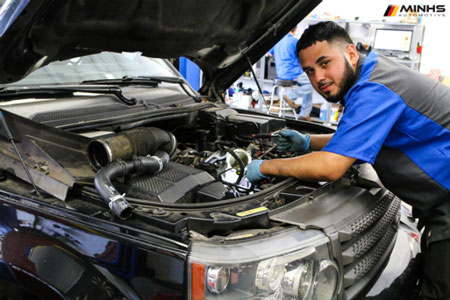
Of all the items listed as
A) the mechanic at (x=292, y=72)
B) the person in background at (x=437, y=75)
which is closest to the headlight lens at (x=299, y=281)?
the mechanic at (x=292, y=72)

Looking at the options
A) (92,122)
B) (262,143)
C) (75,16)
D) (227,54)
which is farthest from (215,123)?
(75,16)

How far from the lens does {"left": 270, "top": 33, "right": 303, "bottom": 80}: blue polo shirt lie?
727 centimetres

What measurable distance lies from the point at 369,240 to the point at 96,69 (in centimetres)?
189

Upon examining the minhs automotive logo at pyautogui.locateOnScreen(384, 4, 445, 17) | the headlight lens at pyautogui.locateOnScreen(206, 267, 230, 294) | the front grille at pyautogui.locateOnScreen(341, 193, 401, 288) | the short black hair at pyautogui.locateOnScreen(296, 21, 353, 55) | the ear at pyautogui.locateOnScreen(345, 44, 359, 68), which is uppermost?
the minhs automotive logo at pyautogui.locateOnScreen(384, 4, 445, 17)

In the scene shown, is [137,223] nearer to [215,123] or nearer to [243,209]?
[243,209]

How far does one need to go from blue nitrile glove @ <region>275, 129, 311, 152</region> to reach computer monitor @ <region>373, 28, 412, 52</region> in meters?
5.93

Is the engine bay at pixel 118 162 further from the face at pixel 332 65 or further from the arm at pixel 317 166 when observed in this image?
the face at pixel 332 65

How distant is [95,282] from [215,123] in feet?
4.69

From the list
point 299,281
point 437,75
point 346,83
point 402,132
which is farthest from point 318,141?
point 437,75

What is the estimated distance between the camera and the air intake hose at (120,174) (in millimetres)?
1307

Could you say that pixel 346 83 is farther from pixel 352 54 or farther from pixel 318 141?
pixel 318 141

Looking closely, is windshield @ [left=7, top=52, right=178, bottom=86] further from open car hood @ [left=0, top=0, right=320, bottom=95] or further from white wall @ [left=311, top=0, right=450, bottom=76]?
white wall @ [left=311, top=0, right=450, bottom=76]

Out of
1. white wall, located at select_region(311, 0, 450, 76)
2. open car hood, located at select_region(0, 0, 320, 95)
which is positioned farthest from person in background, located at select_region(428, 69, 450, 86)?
open car hood, located at select_region(0, 0, 320, 95)

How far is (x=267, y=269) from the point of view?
3.97 ft
